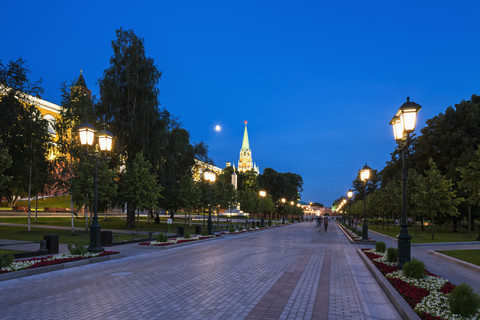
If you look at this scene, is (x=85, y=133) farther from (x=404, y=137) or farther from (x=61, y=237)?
(x=404, y=137)

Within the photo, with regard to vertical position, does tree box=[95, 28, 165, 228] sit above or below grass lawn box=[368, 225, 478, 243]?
above

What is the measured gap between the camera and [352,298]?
7602mm

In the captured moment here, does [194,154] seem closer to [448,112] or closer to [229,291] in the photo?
[448,112]

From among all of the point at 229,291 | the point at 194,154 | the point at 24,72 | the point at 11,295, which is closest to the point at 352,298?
the point at 229,291

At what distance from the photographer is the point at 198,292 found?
8047 millimetres

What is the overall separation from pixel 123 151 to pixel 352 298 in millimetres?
28286

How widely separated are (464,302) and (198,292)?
545 cm

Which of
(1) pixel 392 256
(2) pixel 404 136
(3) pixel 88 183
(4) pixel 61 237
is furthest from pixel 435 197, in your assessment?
(4) pixel 61 237

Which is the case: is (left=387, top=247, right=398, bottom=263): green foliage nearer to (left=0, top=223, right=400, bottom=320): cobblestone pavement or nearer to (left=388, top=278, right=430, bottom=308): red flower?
(left=0, top=223, right=400, bottom=320): cobblestone pavement

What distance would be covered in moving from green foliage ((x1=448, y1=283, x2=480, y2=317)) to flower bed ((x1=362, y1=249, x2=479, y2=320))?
0.11 meters

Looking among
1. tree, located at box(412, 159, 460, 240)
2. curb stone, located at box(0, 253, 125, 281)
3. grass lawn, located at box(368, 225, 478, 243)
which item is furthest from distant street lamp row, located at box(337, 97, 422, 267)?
tree, located at box(412, 159, 460, 240)

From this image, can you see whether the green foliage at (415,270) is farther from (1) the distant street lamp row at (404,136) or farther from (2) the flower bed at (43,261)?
(2) the flower bed at (43,261)

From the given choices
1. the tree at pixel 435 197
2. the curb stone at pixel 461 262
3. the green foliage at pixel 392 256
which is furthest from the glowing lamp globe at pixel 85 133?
the tree at pixel 435 197

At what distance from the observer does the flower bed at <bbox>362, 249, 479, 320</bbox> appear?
573 cm
